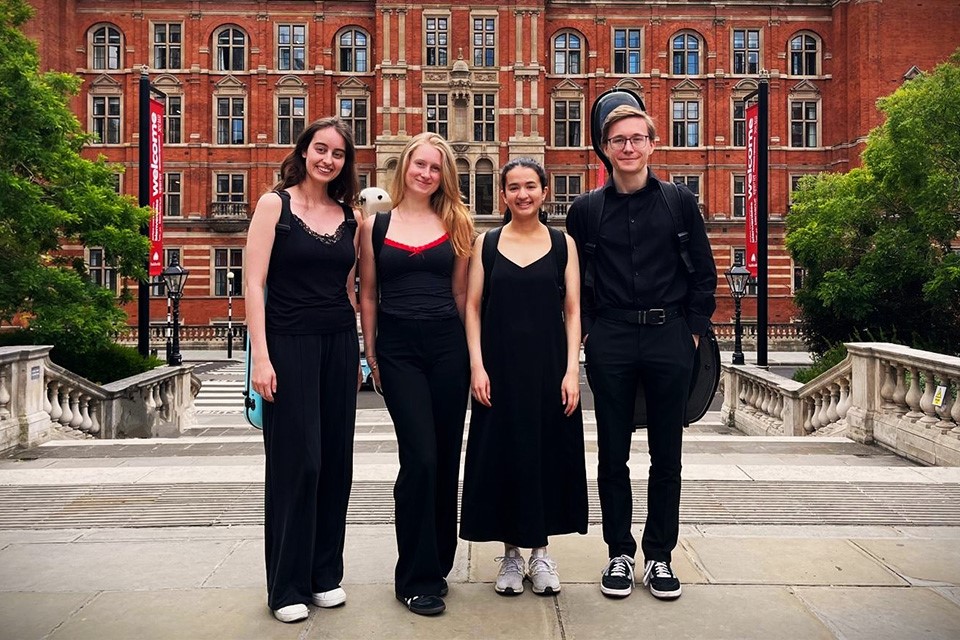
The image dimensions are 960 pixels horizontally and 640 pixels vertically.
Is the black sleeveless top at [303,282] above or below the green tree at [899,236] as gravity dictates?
below

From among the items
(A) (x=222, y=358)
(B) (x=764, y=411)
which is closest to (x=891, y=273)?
(B) (x=764, y=411)

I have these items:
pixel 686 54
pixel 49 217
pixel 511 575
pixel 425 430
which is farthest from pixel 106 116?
pixel 511 575

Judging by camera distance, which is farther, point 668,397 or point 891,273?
point 891,273

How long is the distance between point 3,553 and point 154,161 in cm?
1281

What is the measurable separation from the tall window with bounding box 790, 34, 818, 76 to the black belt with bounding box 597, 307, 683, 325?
135ft

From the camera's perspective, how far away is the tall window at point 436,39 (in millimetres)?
39062

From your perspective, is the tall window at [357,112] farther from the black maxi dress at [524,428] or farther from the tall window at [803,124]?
the black maxi dress at [524,428]

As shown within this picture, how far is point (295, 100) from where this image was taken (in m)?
40.3

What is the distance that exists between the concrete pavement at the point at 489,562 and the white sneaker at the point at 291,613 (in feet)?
0.20

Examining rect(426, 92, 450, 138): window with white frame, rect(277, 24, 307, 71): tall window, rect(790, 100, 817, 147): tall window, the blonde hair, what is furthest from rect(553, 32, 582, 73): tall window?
the blonde hair

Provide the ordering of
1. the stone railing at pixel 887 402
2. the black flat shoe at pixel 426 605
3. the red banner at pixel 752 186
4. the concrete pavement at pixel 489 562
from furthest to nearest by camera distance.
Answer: the red banner at pixel 752 186
the stone railing at pixel 887 402
the black flat shoe at pixel 426 605
the concrete pavement at pixel 489 562

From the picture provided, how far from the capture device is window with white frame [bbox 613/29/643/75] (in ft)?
133

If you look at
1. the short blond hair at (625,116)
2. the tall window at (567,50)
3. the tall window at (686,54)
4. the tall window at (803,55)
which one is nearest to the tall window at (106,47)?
the tall window at (567,50)

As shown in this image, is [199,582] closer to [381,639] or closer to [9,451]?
[381,639]
